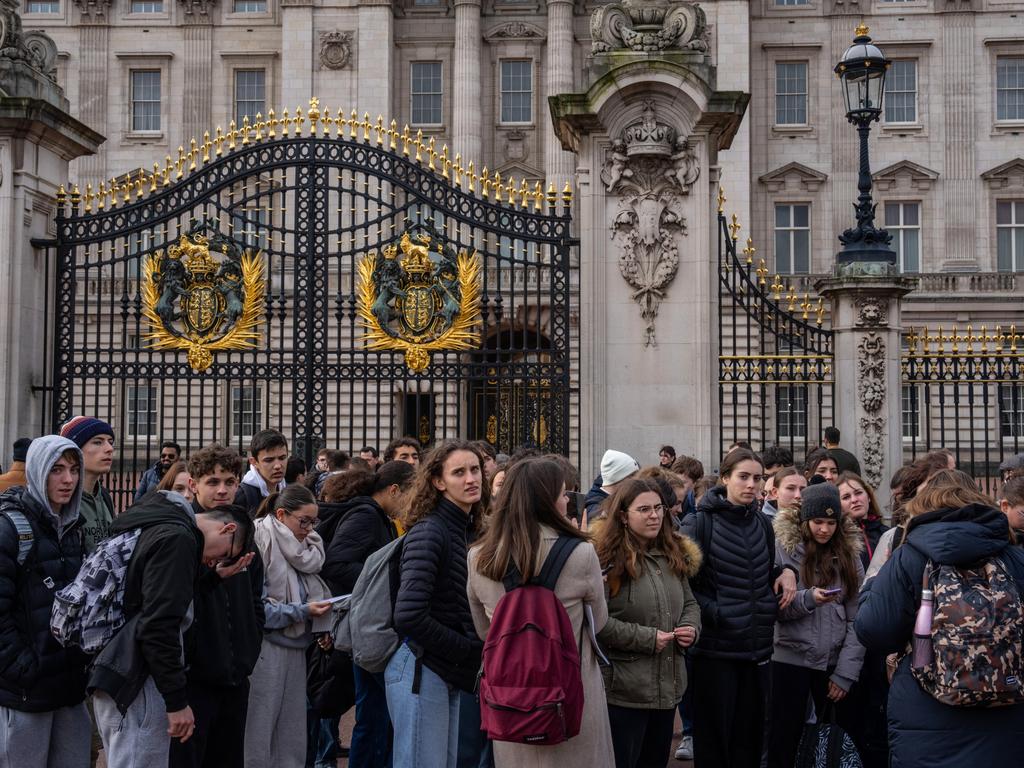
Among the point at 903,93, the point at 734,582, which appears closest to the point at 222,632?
the point at 734,582

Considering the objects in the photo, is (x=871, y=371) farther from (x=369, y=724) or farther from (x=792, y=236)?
(x=792, y=236)

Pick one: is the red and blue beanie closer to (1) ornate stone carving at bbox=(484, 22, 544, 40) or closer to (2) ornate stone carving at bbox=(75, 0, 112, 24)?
(1) ornate stone carving at bbox=(484, 22, 544, 40)

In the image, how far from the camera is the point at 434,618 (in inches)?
218

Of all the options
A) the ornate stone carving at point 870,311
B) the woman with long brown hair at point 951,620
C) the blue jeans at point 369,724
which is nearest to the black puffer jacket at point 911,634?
the woman with long brown hair at point 951,620

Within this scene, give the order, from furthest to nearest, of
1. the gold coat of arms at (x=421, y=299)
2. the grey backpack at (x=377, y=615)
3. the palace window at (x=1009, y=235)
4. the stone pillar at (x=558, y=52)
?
the palace window at (x=1009, y=235) < the stone pillar at (x=558, y=52) < the gold coat of arms at (x=421, y=299) < the grey backpack at (x=377, y=615)

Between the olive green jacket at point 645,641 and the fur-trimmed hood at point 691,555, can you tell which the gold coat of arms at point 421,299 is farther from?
the olive green jacket at point 645,641

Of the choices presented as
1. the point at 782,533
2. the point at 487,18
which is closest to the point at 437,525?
the point at 782,533

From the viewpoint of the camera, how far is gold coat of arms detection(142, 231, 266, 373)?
12977 millimetres

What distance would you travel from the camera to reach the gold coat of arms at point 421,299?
12.8m

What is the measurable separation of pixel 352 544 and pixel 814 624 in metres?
2.65

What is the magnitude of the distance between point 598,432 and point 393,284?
2.72 meters

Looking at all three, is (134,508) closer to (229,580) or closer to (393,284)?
(229,580)

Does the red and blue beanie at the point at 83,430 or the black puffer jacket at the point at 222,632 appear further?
the red and blue beanie at the point at 83,430

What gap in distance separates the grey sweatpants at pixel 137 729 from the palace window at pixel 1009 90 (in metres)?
41.6
